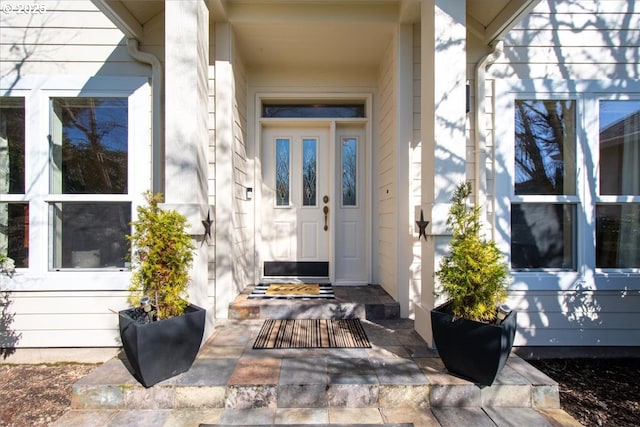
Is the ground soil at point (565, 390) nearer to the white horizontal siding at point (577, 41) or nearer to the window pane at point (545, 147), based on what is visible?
the window pane at point (545, 147)

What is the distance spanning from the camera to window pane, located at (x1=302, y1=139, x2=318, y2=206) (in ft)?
13.3

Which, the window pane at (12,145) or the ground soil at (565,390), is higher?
the window pane at (12,145)

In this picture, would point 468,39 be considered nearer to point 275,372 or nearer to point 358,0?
point 358,0

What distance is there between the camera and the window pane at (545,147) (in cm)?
300

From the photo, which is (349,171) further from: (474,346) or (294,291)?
(474,346)

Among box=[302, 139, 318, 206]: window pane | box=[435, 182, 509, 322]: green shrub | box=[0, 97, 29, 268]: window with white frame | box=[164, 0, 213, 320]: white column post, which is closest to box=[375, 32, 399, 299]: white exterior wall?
box=[302, 139, 318, 206]: window pane

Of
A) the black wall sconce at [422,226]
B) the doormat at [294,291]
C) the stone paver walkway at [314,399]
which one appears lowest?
the stone paver walkway at [314,399]

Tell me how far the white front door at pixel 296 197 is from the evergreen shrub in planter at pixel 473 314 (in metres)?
2.05

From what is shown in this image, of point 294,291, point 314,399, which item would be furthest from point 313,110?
point 314,399

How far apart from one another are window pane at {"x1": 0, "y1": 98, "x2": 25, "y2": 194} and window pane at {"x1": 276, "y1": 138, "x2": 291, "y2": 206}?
7.88ft

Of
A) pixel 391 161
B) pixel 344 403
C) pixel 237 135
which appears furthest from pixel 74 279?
pixel 391 161

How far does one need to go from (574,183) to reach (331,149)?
241 centimetres

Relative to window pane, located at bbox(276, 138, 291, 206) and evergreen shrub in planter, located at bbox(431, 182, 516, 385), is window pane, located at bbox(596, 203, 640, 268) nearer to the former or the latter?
evergreen shrub in planter, located at bbox(431, 182, 516, 385)

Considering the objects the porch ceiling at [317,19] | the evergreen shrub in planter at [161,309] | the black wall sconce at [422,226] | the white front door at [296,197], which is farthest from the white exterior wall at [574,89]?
the evergreen shrub in planter at [161,309]
